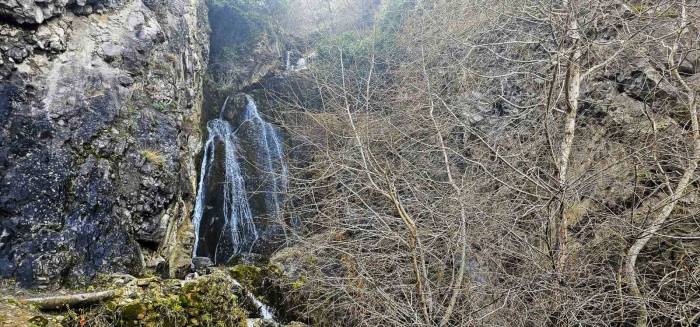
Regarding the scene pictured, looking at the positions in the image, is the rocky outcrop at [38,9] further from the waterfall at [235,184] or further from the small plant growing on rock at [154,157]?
the waterfall at [235,184]

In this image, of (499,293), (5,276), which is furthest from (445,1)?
(5,276)

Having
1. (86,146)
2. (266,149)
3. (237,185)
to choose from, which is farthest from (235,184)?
(86,146)

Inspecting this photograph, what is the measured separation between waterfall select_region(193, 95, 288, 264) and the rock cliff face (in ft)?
4.01

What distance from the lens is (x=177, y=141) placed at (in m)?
8.30

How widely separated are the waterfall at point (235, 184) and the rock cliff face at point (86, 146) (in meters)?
1.22

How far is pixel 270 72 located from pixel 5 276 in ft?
31.5

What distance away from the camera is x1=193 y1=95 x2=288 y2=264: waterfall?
9898 mm

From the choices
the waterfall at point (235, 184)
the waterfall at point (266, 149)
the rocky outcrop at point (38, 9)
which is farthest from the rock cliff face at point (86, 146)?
the waterfall at point (266, 149)

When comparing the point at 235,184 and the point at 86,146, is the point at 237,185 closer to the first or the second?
the point at 235,184

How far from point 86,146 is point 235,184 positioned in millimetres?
4078

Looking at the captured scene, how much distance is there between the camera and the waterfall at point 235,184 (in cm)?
990

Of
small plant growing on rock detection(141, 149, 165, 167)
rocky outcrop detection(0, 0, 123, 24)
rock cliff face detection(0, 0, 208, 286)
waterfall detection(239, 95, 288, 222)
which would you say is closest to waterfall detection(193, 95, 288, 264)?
waterfall detection(239, 95, 288, 222)

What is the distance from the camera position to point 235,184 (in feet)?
34.8

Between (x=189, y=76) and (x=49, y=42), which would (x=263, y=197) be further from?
(x=49, y=42)
